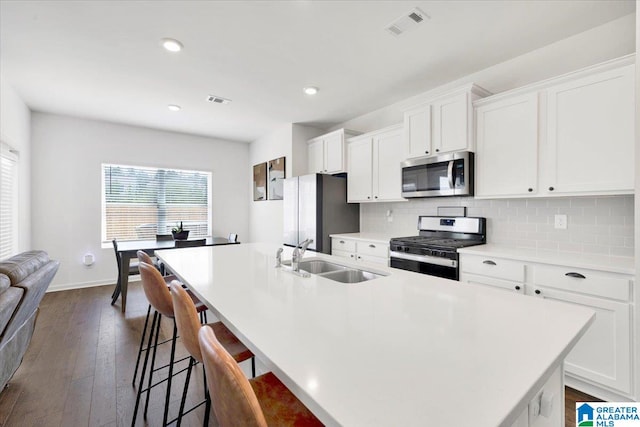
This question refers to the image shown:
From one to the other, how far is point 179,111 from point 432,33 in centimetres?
347

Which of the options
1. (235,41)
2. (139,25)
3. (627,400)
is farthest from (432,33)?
(627,400)

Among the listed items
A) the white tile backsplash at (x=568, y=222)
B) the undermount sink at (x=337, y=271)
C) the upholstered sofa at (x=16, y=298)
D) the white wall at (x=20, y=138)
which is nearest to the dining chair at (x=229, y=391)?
the undermount sink at (x=337, y=271)

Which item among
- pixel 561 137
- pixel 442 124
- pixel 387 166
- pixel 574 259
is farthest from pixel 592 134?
pixel 387 166

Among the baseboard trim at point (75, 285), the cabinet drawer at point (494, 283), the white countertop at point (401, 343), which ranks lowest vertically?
the baseboard trim at point (75, 285)

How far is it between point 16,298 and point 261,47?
8.01 ft

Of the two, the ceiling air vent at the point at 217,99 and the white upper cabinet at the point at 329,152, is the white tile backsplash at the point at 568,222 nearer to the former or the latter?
the white upper cabinet at the point at 329,152

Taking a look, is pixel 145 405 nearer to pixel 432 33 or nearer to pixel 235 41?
pixel 235 41

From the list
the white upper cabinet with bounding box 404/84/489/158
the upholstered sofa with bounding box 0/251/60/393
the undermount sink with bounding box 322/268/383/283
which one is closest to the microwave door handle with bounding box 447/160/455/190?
the white upper cabinet with bounding box 404/84/489/158

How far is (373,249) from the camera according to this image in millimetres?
3438

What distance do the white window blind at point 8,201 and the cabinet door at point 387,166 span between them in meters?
4.29

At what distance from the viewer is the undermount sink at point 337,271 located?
6.28 ft

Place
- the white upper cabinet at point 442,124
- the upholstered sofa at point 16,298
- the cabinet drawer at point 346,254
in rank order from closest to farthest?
the upholstered sofa at point 16,298 → the white upper cabinet at point 442,124 → the cabinet drawer at point 346,254

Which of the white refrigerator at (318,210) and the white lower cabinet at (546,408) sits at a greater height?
the white refrigerator at (318,210)

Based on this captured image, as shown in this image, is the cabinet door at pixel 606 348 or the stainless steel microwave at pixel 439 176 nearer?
the cabinet door at pixel 606 348
